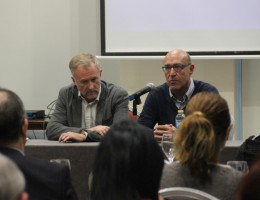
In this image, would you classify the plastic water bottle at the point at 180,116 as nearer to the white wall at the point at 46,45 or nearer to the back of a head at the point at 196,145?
the back of a head at the point at 196,145

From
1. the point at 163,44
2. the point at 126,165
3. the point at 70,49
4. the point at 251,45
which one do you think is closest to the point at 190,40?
the point at 163,44

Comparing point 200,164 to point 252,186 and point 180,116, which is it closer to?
point 252,186

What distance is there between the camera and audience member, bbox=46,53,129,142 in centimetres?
332

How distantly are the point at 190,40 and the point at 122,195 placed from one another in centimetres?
350

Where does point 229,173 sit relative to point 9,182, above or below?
below

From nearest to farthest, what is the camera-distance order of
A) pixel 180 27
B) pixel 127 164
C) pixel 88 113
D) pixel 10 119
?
pixel 127 164
pixel 10 119
pixel 88 113
pixel 180 27

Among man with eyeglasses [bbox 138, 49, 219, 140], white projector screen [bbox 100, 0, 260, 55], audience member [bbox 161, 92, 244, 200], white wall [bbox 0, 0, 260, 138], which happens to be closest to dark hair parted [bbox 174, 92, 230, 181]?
audience member [bbox 161, 92, 244, 200]

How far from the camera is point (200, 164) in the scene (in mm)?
1757

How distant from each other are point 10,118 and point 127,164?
0.60m

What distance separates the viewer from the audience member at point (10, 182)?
93 centimetres

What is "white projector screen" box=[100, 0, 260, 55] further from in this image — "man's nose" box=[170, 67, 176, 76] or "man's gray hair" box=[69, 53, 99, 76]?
"man's gray hair" box=[69, 53, 99, 76]

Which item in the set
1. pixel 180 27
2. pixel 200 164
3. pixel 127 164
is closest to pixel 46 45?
pixel 180 27

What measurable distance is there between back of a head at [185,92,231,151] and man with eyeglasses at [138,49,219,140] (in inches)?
60.1

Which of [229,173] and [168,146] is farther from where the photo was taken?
[168,146]
